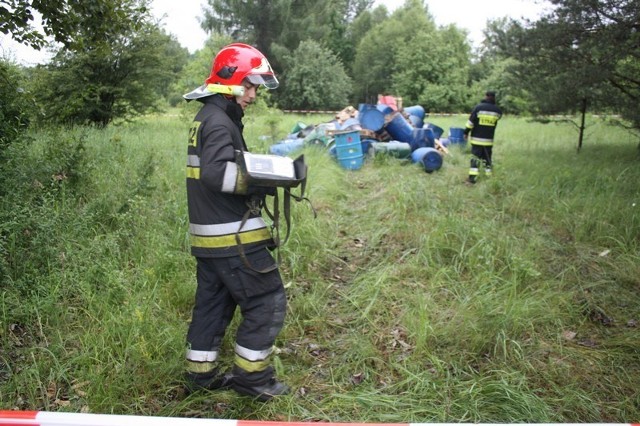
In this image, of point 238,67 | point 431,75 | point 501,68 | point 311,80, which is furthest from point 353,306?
point 431,75

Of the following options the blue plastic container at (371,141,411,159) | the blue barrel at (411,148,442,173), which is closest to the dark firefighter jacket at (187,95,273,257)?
the blue barrel at (411,148,442,173)

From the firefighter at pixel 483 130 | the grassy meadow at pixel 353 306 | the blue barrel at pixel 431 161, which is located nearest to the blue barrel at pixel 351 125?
the blue barrel at pixel 431 161

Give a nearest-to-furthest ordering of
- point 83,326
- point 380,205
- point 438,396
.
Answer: point 438,396 < point 83,326 < point 380,205

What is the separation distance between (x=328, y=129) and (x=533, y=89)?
406 cm

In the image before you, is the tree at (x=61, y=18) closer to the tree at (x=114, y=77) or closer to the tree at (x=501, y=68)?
the tree at (x=114, y=77)

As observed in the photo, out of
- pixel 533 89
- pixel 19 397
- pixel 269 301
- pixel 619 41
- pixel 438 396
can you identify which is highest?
pixel 619 41

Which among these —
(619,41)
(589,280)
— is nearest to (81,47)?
(589,280)

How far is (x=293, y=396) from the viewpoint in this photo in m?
2.83

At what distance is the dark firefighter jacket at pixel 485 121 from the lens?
8.02 m

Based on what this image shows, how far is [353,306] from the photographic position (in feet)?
12.7

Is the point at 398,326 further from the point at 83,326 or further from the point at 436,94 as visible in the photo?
the point at 436,94

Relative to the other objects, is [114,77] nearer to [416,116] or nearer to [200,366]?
[416,116]

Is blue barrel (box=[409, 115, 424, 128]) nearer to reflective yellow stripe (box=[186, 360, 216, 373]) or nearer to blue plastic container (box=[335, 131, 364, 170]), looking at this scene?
blue plastic container (box=[335, 131, 364, 170])

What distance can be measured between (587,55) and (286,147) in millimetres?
5234
